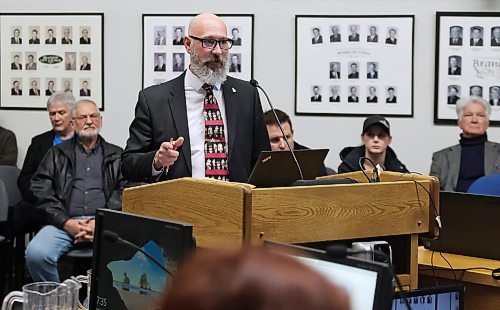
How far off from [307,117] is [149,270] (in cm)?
414

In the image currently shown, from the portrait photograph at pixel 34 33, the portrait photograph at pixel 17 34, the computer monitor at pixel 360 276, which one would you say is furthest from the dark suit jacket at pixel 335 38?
the computer monitor at pixel 360 276

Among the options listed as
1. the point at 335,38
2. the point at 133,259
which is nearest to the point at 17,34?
the point at 335,38

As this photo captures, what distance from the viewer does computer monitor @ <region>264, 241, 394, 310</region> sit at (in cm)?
167

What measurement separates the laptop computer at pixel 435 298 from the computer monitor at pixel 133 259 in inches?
30.1

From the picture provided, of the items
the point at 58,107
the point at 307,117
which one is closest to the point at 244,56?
the point at 307,117

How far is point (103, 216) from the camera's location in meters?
2.30

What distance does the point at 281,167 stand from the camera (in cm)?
276

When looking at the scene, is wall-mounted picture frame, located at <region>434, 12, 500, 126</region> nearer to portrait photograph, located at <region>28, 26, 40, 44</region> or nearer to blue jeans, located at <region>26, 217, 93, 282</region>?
blue jeans, located at <region>26, 217, 93, 282</region>

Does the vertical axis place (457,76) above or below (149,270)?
above

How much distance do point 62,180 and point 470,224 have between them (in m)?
2.99

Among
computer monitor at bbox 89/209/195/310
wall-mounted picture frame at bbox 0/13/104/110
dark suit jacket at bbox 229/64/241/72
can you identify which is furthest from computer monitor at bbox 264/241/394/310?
wall-mounted picture frame at bbox 0/13/104/110

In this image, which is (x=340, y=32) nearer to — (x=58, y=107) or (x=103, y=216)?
(x=58, y=107)

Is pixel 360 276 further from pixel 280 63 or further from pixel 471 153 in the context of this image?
pixel 280 63

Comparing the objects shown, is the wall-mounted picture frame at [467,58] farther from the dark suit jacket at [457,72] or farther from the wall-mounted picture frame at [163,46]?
the wall-mounted picture frame at [163,46]
